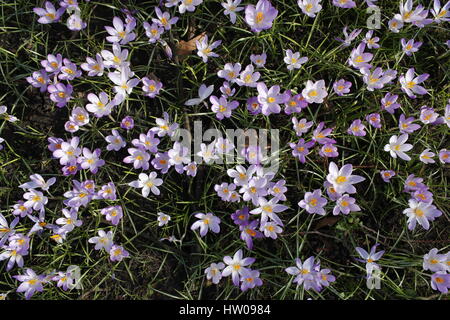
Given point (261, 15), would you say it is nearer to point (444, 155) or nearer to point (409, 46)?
point (409, 46)

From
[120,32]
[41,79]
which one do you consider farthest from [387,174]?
[41,79]

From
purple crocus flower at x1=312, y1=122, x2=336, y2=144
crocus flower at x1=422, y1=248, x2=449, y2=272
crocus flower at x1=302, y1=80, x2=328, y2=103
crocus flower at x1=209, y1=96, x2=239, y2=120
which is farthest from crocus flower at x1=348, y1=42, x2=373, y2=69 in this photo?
crocus flower at x1=422, y1=248, x2=449, y2=272

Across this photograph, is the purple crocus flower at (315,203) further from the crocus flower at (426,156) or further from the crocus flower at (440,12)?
the crocus flower at (440,12)

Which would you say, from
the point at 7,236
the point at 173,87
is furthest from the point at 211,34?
the point at 7,236

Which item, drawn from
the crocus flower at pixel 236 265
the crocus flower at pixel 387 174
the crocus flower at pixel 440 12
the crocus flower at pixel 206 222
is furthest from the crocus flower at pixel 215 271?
the crocus flower at pixel 440 12

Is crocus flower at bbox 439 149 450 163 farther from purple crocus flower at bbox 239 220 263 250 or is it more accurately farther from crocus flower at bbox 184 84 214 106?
crocus flower at bbox 184 84 214 106
